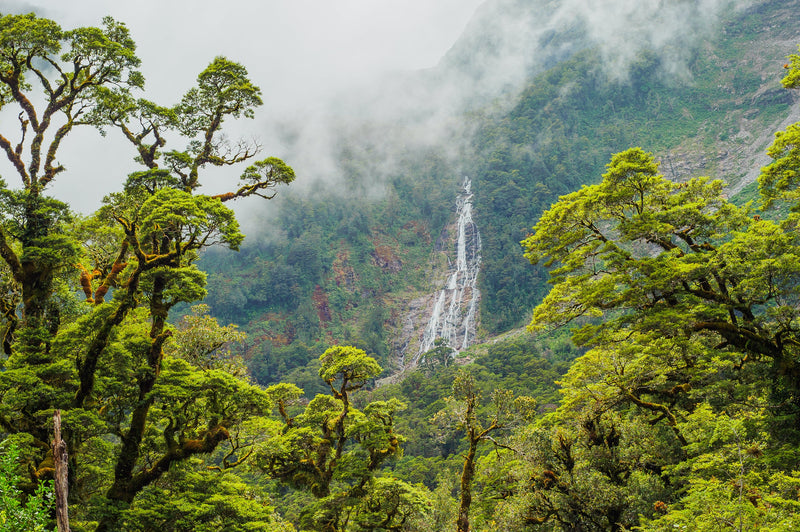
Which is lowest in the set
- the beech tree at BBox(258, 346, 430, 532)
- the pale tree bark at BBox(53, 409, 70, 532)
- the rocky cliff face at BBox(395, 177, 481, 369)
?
the pale tree bark at BBox(53, 409, 70, 532)

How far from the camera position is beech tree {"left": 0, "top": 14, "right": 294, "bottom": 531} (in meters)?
10.9

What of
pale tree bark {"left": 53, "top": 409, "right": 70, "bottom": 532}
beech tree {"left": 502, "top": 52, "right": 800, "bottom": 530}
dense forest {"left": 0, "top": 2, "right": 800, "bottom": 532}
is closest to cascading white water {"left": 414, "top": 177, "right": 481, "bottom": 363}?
dense forest {"left": 0, "top": 2, "right": 800, "bottom": 532}

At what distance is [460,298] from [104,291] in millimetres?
83889

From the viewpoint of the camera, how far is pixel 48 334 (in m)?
11.5

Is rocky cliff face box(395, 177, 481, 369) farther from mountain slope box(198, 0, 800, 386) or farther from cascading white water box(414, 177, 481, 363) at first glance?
mountain slope box(198, 0, 800, 386)

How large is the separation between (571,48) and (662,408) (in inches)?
5896

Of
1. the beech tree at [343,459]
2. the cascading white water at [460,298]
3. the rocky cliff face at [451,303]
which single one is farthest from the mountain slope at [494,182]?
the beech tree at [343,459]

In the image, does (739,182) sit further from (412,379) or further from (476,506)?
(476,506)

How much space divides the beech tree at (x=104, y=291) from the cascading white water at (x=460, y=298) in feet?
237

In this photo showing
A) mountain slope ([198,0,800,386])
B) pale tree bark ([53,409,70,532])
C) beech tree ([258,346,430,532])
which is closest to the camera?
pale tree bark ([53,409,70,532])

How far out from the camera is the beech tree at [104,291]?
1092 cm

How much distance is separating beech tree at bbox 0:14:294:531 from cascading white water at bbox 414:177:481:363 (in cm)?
7223

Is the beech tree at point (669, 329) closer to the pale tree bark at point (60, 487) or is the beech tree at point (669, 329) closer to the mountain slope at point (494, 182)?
A: the pale tree bark at point (60, 487)

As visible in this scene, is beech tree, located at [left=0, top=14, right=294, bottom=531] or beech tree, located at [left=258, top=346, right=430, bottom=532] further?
beech tree, located at [left=258, top=346, right=430, bottom=532]
